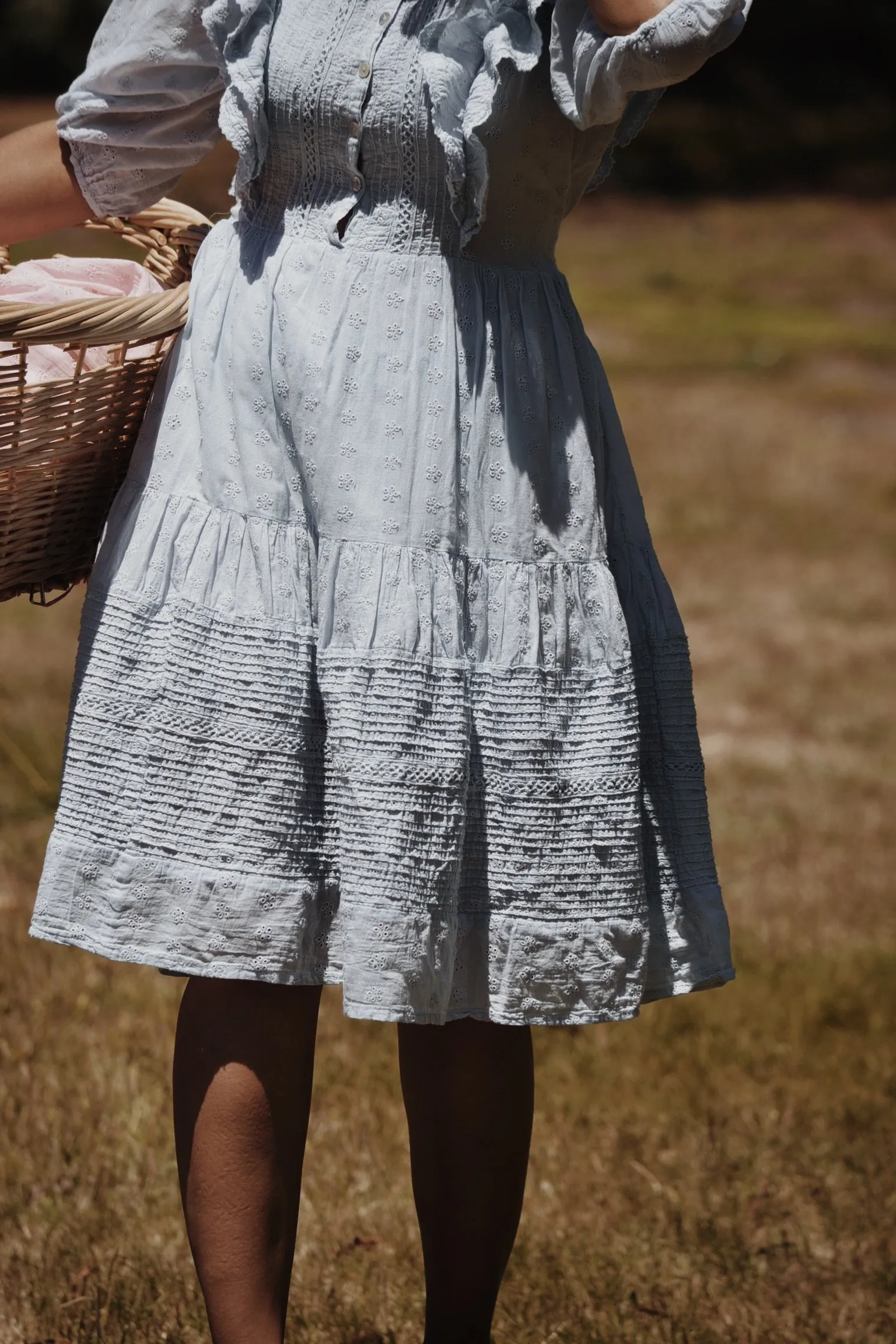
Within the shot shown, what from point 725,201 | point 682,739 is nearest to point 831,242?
point 725,201

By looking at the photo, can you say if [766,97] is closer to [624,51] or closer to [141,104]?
[141,104]

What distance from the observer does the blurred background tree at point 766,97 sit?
1686cm

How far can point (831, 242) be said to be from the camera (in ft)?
45.5

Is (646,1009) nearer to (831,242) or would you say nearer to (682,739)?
(682,739)

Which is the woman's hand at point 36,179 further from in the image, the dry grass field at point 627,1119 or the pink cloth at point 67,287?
the dry grass field at point 627,1119

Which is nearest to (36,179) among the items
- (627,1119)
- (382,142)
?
(382,142)

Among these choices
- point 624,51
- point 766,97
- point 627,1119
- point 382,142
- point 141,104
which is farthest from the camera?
point 766,97

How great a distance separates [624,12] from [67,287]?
60 centimetres

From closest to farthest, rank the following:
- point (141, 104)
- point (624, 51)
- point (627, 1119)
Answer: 1. point (624, 51)
2. point (141, 104)
3. point (627, 1119)

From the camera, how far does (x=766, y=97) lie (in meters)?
19.4

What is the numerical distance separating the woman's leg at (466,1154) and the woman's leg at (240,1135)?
17 centimetres

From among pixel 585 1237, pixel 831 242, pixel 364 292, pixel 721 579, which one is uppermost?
pixel 831 242

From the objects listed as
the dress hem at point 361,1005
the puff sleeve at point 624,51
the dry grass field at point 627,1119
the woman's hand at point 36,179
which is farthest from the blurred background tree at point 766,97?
the dress hem at point 361,1005

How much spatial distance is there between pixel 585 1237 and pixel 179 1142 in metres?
0.80
